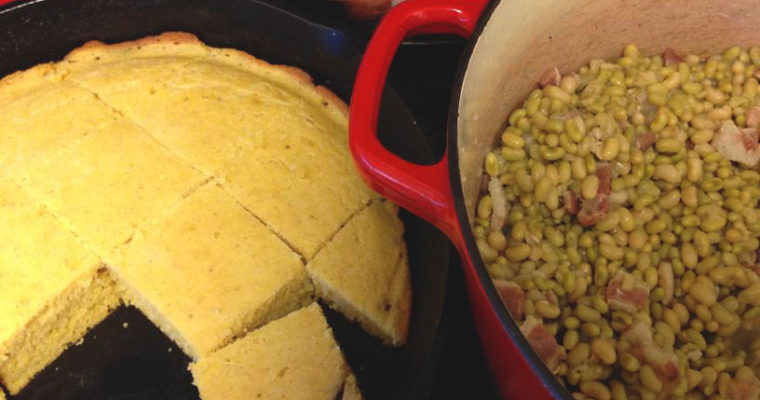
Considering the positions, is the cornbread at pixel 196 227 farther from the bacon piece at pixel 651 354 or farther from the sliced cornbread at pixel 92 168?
the bacon piece at pixel 651 354

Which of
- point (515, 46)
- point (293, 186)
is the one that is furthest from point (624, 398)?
point (293, 186)

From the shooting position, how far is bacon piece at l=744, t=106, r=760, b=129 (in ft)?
5.51

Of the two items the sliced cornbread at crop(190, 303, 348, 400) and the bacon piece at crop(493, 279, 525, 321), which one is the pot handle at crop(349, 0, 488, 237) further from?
the sliced cornbread at crop(190, 303, 348, 400)

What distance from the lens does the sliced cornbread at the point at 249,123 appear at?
178 centimetres

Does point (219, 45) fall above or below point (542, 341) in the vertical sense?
below

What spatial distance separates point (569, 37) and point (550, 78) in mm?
116

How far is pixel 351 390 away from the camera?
1.60 meters

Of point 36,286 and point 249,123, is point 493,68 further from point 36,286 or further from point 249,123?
point 36,286

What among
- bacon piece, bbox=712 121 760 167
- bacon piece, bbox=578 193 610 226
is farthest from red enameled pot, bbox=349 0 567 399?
bacon piece, bbox=712 121 760 167

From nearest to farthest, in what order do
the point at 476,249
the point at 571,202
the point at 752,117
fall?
the point at 476,249, the point at 571,202, the point at 752,117

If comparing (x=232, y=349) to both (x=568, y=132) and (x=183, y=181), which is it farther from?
(x=568, y=132)

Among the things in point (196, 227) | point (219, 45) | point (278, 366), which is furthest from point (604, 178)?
point (219, 45)

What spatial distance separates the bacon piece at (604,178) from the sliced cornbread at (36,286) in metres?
1.31

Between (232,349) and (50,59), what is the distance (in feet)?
3.76
